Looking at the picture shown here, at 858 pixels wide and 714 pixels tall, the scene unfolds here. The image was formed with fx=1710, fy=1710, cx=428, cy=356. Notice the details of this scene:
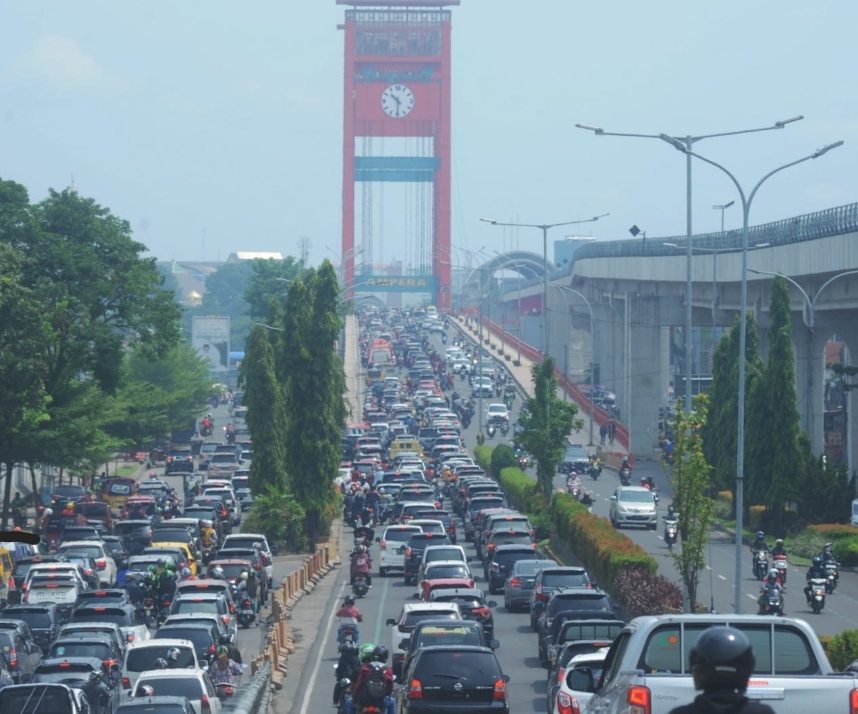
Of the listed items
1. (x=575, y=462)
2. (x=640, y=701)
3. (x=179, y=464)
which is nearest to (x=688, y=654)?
(x=640, y=701)

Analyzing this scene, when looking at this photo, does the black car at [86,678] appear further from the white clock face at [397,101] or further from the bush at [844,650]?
the white clock face at [397,101]

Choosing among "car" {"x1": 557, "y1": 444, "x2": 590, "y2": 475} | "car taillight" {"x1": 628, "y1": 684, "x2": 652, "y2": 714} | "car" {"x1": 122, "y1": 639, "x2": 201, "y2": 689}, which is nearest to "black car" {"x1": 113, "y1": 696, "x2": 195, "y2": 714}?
"car" {"x1": 122, "y1": 639, "x2": 201, "y2": 689}

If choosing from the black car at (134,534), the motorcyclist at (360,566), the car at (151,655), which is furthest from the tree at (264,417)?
the car at (151,655)

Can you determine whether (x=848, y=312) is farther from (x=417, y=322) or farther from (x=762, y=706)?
(x=417, y=322)

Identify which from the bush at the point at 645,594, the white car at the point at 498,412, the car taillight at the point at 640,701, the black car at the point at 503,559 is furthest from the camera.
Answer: the white car at the point at 498,412

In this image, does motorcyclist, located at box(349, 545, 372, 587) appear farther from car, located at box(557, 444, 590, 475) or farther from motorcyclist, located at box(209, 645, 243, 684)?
car, located at box(557, 444, 590, 475)

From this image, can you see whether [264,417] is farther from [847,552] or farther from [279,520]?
[847,552]
